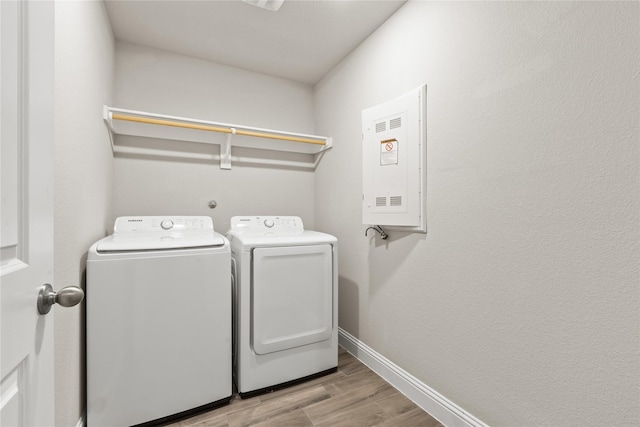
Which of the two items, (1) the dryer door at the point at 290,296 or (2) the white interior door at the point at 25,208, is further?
(1) the dryer door at the point at 290,296

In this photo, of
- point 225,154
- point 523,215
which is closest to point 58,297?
point 523,215

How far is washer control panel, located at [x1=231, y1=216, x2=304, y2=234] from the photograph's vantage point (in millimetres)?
2289

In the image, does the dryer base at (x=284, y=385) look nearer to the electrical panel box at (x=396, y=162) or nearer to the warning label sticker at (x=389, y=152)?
the electrical panel box at (x=396, y=162)

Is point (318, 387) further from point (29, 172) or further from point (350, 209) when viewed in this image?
point (29, 172)

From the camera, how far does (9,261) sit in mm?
482

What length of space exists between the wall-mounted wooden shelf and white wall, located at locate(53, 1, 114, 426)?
270 millimetres

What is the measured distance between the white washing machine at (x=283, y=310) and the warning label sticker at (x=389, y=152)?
64 cm

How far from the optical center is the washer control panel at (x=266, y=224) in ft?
7.51

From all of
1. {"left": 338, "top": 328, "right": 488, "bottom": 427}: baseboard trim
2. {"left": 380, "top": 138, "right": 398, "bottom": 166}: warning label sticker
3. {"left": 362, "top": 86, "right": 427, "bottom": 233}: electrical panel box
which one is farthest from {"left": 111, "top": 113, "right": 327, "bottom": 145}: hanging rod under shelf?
{"left": 338, "top": 328, "right": 488, "bottom": 427}: baseboard trim

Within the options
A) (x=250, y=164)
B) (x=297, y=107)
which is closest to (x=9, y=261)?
(x=250, y=164)

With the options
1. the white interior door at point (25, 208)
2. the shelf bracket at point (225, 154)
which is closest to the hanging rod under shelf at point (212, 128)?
the shelf bracket at point (225, 154)

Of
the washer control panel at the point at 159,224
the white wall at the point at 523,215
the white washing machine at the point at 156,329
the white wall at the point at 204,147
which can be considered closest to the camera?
the white wall at the point at 523,215

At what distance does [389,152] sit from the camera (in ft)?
5.91

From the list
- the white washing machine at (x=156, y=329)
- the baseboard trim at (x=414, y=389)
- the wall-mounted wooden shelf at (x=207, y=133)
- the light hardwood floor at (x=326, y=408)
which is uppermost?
the wall-mounted wooden shelf at (x=207, y=133)
